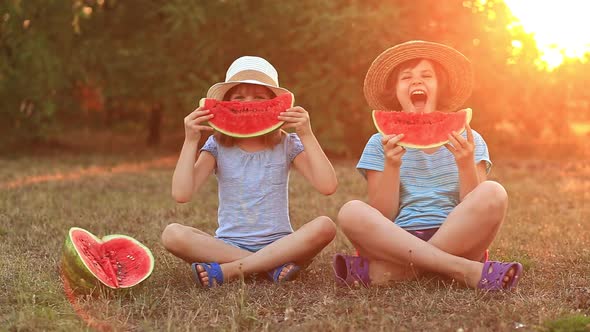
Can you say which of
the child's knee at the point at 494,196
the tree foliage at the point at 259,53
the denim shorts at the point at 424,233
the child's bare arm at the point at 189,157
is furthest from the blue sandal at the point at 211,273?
the tree foliage at the point at 259,53

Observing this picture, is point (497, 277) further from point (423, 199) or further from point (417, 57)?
point (417, 57)

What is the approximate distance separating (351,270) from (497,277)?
0.80 m

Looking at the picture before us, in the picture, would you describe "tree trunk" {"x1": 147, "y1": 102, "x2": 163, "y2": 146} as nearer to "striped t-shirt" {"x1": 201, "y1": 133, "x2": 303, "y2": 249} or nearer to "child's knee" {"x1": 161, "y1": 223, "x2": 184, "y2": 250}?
"striped t-shirt" {"x1": 201, "y1": 133, "x2": 303, "y2": 249}

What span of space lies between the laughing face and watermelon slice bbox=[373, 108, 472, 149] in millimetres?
162

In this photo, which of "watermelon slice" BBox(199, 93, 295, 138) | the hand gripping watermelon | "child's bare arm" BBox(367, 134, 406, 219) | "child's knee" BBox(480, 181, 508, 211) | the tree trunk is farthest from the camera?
the tree trunk

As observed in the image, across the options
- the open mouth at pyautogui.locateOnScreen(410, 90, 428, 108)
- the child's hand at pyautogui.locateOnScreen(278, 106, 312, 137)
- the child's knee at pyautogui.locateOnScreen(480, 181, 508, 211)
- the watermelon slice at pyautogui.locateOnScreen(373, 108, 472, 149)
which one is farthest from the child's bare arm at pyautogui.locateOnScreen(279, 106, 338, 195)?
the child's knee at pyautogui.locateOnScreen(480, 181, 508, 211)

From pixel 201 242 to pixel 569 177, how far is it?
7.42 m

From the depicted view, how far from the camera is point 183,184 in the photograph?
4.23 metres

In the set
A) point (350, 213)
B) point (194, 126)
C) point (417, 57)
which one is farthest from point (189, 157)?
point (417, 57)

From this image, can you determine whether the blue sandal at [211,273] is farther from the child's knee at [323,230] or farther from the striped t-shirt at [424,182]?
the striped t-shirt at [424,182]

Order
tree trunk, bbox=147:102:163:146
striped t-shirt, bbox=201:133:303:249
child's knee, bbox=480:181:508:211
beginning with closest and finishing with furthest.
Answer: child's knee, bbox=480:181:508:211, striped t-shirt, bbox=201:133:303:249, tree trunk, bbox=147:102:163:146

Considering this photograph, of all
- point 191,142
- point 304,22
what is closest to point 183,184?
point 191,142

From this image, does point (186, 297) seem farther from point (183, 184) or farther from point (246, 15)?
point (246, 15)

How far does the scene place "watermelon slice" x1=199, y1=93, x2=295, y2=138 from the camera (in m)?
4.27
